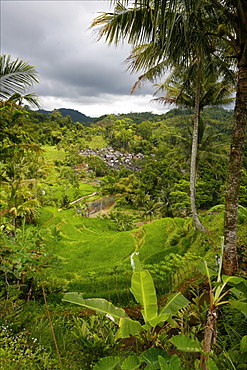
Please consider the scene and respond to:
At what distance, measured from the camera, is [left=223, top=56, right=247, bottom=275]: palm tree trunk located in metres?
2.75

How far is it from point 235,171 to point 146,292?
208 centimetres

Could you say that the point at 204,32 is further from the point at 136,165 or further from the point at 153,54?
the point at 136,165

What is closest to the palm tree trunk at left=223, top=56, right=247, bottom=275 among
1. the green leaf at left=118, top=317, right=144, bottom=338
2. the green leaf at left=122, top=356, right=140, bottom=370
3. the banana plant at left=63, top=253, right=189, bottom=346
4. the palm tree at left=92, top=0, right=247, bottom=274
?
the palm tree at left=92, top=0, right=247, bottom=274

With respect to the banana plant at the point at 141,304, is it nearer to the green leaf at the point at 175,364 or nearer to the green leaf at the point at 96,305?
the green leaf at the point at 96,305

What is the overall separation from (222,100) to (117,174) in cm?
2982

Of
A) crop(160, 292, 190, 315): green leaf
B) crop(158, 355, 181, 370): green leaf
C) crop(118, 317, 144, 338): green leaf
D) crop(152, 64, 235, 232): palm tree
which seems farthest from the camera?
crop(152, 64, 235, 232): palm tree

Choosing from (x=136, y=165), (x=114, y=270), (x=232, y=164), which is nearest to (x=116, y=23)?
(x=232, y=164)

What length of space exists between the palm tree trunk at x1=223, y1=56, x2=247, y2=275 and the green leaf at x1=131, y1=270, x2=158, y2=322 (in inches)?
67.9

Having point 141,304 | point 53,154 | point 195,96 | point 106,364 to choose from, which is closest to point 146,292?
point 141,304

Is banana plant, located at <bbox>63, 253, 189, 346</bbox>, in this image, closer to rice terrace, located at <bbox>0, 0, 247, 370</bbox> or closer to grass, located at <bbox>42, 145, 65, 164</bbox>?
rice terrace, located at <bbox>0, 0, 247, 370</bbox>

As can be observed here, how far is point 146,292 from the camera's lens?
1.51m

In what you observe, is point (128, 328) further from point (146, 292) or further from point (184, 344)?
point (184, 344)

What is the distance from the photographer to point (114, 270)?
2707 mm

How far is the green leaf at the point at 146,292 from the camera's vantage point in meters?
1.49
